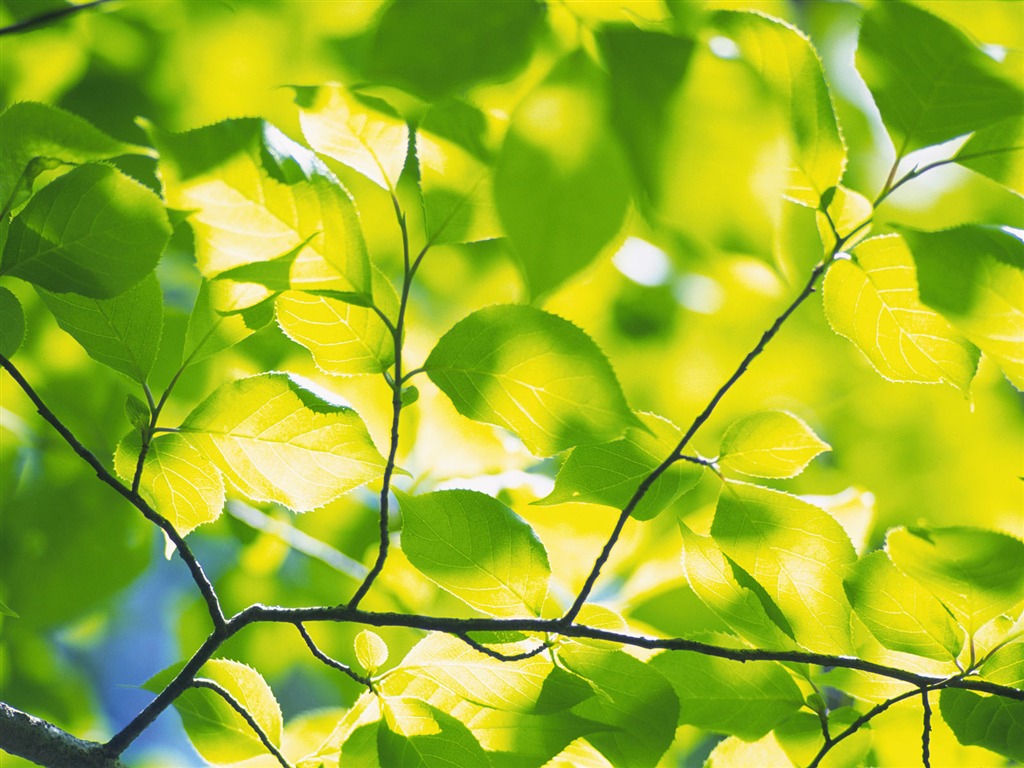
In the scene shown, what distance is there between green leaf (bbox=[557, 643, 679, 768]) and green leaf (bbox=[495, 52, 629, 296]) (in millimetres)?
204

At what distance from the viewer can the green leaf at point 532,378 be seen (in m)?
0.34

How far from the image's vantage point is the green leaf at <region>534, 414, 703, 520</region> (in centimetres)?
40

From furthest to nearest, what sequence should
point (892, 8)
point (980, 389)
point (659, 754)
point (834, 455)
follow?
point (834, 455) → point (980, 389) → point (659, 754) → point (892, 8)

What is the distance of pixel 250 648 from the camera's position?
3.11 feet

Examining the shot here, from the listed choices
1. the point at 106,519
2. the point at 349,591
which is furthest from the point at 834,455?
the point at 106,519

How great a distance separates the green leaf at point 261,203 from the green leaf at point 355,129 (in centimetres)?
3

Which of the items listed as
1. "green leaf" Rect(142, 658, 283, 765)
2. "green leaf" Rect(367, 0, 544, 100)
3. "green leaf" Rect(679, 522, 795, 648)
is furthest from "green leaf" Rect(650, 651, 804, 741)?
"green leaf" Rect(367, 0, 544, 100)

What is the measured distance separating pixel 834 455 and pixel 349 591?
→ 2.47 feet

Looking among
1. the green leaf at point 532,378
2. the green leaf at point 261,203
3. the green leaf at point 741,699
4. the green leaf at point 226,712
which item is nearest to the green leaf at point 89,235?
the green leaf at point 261,203

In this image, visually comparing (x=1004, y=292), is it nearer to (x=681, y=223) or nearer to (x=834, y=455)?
(x=681, y=223)

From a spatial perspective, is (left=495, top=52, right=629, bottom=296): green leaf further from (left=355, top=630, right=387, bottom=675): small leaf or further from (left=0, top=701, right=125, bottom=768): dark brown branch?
(left=0, top=701, right=125, bottom=768): dark brown branch

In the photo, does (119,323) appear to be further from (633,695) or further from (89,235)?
(633,695)

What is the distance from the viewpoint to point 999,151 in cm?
36

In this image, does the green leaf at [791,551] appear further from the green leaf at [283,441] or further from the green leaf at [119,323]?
the green leaf at [119,323]
